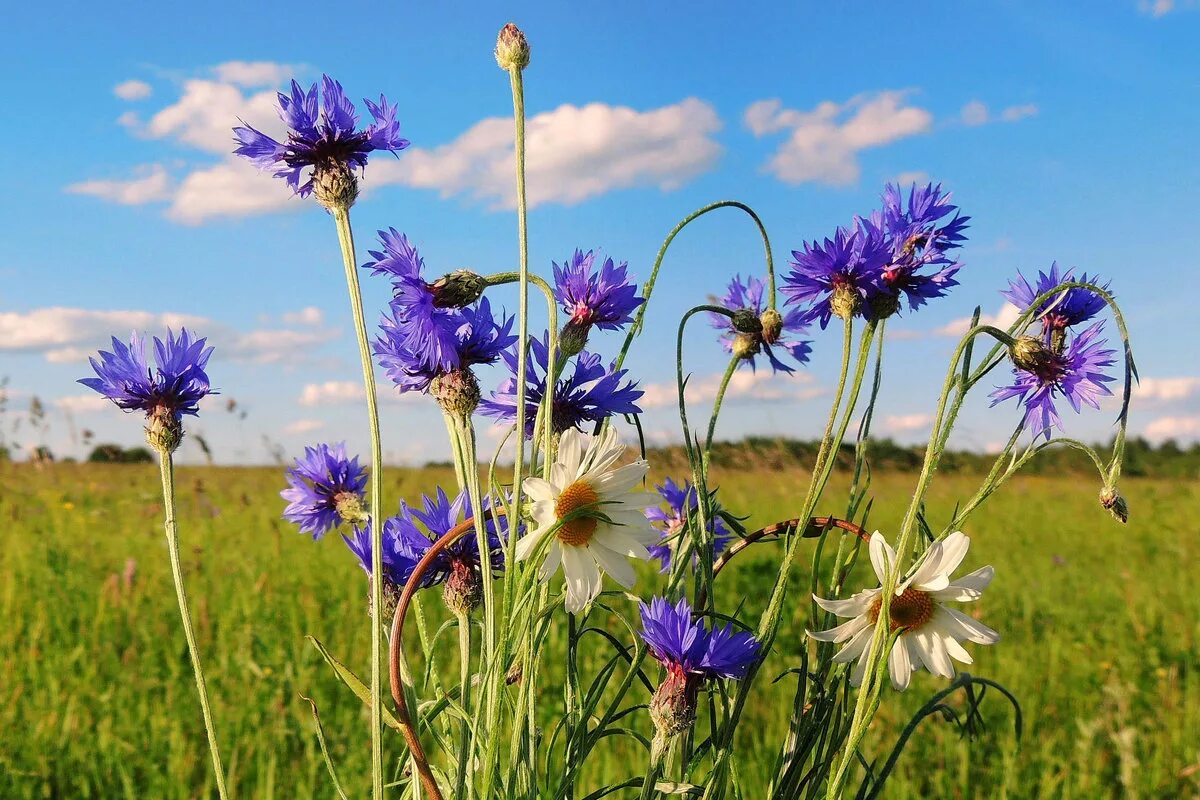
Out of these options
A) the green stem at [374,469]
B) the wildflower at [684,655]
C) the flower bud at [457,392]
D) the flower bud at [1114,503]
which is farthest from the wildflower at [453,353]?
the flower bud at [1114,503]

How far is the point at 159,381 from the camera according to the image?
739 mm

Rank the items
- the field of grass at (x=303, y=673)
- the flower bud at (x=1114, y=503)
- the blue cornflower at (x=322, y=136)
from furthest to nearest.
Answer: the field of grass at (x=303, y=673) < the flower bud at (x=1114, y=503) < the blue cornflower at (x=322, y=136)

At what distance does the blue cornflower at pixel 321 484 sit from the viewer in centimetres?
91

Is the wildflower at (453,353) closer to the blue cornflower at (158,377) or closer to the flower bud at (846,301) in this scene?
the blue cornflower at (158,377)

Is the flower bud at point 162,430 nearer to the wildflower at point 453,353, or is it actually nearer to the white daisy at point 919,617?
the wildflower at point 453,353

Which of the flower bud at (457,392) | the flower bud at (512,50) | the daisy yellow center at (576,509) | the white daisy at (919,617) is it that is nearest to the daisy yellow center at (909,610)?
the white daisy at (919,617)

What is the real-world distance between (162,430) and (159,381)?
0.13ft

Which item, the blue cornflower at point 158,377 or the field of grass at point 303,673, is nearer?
the blue cornflower at point 158,377

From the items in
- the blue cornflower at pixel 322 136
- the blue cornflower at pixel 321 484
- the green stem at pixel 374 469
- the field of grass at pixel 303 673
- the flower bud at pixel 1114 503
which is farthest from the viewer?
the field of grass at pixel 303 673

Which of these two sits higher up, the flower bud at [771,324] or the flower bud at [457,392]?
the flower bud at [771,324]

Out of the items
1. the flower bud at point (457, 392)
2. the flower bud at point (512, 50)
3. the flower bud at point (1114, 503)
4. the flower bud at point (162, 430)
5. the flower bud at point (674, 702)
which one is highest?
the flower bud at point (512, 50)

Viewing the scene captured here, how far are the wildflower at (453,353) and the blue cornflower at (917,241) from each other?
0.37 meters

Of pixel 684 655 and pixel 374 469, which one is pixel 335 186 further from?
pixel 684 655

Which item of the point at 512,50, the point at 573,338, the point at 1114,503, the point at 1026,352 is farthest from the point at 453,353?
the point at 1114,503
